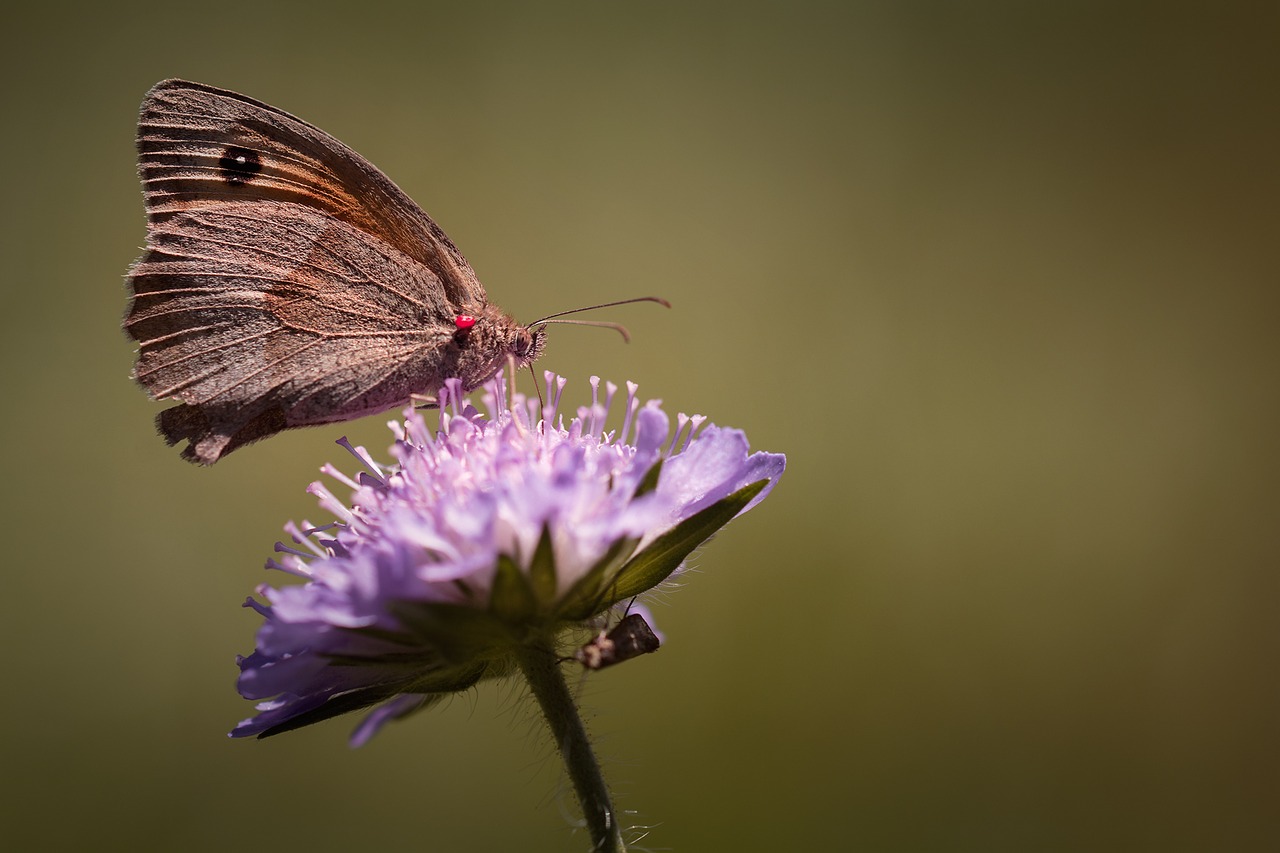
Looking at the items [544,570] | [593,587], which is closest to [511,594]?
[544,570]

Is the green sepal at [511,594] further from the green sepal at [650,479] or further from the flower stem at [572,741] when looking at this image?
the green sepal at [650,479]

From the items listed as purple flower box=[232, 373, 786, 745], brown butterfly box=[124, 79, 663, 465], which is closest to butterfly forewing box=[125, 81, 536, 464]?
brown butterfly box=[124, 79, 663, 465]

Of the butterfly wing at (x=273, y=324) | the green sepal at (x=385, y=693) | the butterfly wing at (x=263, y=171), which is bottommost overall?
the green sepal at (x=385, y=693)

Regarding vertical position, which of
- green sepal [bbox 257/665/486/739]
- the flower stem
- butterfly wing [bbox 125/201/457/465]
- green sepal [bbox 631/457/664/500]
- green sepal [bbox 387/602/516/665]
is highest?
butterfly wing [bbox 125/201/457/465]

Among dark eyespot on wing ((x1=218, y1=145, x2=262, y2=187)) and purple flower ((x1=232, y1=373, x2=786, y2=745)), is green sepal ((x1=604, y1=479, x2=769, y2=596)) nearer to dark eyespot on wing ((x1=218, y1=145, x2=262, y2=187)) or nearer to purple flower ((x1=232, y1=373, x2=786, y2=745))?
purple flower ((x1=232, y1=373, x2=786, y2=745))

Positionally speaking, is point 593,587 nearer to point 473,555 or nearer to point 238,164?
point 473,555

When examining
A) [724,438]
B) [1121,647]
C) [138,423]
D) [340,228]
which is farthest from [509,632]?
[138,423]

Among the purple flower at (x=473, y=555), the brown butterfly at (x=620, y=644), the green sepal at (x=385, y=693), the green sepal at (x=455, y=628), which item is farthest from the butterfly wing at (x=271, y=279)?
the brown butterfly at (x=620, y=644)

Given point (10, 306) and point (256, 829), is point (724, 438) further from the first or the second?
point (10, 306)
